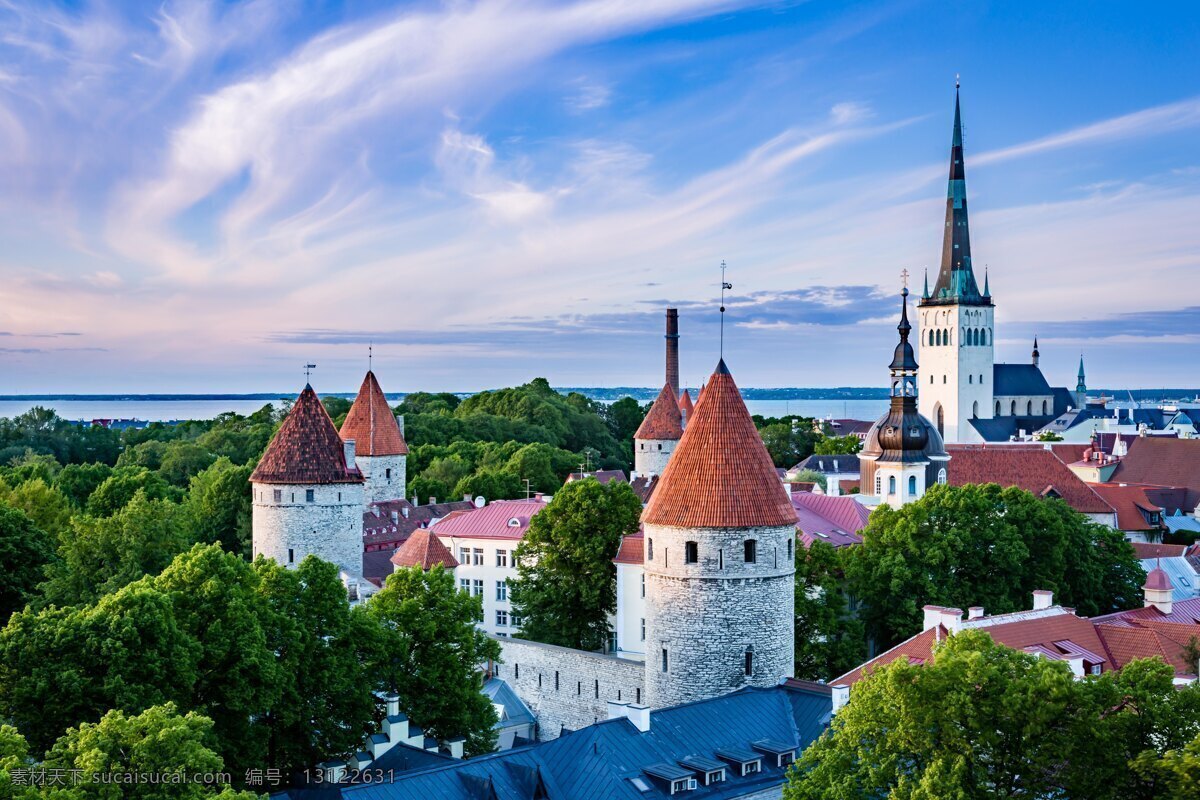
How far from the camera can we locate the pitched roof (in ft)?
178

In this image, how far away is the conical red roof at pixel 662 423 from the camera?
2544 inches

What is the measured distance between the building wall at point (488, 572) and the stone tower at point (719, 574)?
18943 mm

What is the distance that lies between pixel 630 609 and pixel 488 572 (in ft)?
37.1

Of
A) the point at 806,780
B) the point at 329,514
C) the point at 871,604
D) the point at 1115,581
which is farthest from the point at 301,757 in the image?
the point at 1115,581

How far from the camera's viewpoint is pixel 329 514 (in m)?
35.1

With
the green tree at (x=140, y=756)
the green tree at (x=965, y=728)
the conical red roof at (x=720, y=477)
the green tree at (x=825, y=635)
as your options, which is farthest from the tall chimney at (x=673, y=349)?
the green tree at (x=140, y=756)

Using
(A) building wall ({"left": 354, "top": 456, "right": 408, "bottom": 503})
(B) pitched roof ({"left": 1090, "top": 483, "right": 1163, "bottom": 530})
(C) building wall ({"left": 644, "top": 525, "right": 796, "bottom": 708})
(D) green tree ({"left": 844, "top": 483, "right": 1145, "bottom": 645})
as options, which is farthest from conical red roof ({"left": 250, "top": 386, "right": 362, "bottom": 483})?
(B) pitched roof ({"left": 1090, "top": 483, "right": 1163, "bottom": 530})

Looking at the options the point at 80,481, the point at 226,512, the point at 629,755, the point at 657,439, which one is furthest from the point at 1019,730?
the point at 80,481

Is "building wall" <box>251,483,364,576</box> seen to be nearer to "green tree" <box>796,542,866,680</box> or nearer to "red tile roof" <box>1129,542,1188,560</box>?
"green tree" <box>796,542,866,680</box>

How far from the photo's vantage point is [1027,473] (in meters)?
55.3

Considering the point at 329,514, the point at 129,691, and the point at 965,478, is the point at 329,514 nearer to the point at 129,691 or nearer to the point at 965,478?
the point at 129,691

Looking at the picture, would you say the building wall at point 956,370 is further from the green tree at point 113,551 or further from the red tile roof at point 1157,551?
the green tree at point 113,551

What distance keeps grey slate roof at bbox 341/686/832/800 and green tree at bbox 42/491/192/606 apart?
1817cm

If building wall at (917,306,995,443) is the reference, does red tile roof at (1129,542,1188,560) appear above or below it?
below
